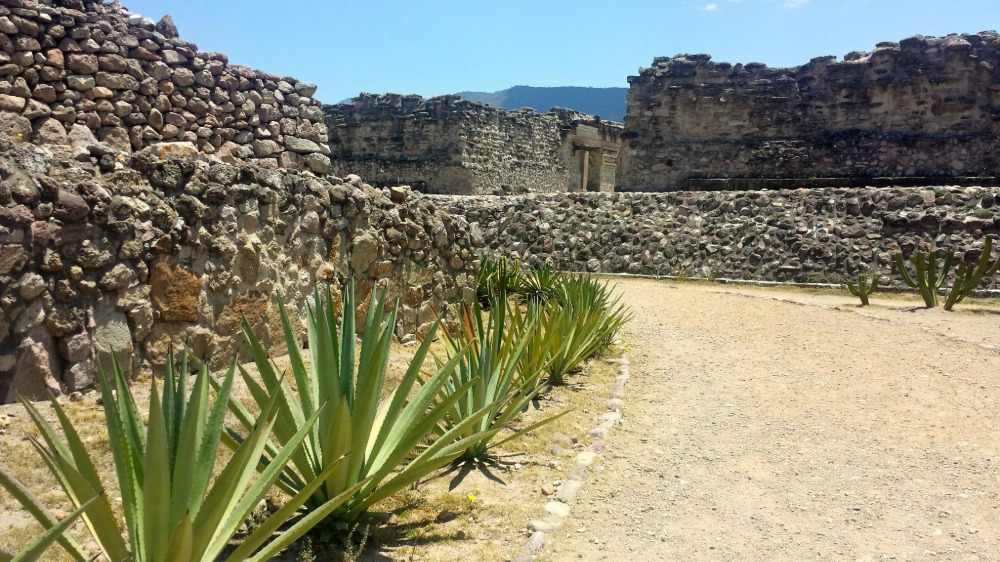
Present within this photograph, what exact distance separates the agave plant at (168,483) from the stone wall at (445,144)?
52.4 feet

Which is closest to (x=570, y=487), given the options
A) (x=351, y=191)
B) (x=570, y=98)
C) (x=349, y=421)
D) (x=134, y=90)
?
(x=349, y=421)

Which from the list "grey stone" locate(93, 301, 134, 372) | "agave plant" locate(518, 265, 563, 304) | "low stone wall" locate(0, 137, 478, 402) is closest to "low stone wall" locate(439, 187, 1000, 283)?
"agave plant" locate(518, 265, 563, 304)

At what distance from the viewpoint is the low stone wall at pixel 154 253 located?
12.3 feet

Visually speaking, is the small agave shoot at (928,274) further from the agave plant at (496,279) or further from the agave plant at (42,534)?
the agave plant at (42,534)

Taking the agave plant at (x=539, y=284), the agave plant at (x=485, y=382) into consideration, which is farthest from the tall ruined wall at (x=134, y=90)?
the agave plant at (x=485, y=382)

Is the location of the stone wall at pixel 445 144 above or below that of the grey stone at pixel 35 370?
above

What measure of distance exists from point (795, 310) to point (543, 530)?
667 centimetres

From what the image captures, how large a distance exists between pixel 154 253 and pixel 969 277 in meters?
9.38

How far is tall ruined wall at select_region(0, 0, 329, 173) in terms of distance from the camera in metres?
5.59

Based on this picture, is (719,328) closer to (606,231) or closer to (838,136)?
(606,231)

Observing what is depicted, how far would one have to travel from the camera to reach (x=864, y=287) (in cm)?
924

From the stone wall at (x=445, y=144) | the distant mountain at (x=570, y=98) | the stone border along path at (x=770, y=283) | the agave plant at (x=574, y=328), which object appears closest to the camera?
Answer: the agave plant at (x=574, y=328)

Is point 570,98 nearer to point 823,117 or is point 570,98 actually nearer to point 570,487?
point 823,117

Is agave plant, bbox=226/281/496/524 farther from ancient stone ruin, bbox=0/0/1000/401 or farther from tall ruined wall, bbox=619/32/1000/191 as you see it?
tall ruined wall, bbox=619/32/1000/191
